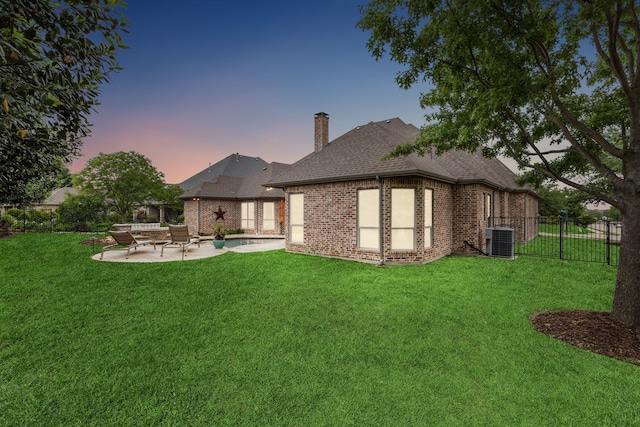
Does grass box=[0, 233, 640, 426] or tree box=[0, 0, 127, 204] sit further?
grass box=[0, 233, 640, 426]

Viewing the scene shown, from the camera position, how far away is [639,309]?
4.70 metres

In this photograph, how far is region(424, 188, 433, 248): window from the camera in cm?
1049

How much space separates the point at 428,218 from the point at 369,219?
2.35 m

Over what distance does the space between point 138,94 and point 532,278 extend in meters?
18.8

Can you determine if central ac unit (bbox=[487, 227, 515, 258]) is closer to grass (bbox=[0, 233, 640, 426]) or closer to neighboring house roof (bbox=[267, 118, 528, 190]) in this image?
neighboring house roof (bbox=[267, 118, 528, 190])

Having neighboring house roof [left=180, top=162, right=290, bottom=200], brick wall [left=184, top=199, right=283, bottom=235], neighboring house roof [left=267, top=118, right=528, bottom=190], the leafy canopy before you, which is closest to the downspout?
neighboring house roof [left=267, top=118, right=528, bottom=190]

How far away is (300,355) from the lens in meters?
3.99

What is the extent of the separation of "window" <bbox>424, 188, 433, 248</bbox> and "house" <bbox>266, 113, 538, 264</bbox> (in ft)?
0.12

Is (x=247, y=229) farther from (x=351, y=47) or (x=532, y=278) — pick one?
(x=532, y=278)

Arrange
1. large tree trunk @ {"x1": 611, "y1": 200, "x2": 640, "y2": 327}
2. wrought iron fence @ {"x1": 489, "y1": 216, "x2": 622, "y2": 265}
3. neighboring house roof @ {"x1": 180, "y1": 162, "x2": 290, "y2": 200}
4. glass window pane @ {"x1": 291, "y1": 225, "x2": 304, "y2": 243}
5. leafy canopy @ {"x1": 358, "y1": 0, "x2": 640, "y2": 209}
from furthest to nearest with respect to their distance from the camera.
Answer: neighboring house roof @ {"x1": 180, "y1": 162, "x2": 290, "y2": 200} → glass window pane @ {"x1": 291, "y1": 225, "x2": 304, "y2": 243} → wrought iron fence @ {"x1": 489, "y1": 216, "x2": 622, "y2": 265} → leafy canopy @ {"x1": 358, "y1": 0, "x2": 640, "y2": 209} → large tree trunk @ {"x1": 611, "y1": 200, "x2": 640, "y2": 327}

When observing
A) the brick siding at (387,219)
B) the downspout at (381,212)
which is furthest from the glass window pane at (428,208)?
the downspout at (381,212)

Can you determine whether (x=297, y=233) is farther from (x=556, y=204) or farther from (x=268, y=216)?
(x=556, y=204)

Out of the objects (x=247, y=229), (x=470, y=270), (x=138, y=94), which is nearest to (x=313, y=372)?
(x=470, y=270)

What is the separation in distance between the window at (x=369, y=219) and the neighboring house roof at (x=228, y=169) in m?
25.3
